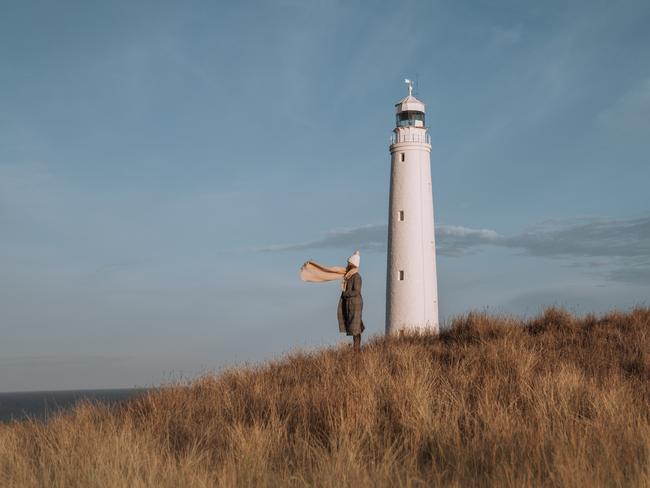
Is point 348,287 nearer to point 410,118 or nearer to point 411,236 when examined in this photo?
point 411,236

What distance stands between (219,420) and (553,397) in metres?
4.34

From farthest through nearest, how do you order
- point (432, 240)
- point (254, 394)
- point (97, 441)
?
point (432, 240)
point (254, 394)
point (97, 441)

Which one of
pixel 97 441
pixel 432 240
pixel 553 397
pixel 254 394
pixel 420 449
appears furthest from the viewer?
pixel 432 240

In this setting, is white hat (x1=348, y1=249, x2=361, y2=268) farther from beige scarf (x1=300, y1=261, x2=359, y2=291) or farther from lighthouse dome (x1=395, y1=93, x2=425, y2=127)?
lighthouse dome (x1=395, y1=93, x2=425, y2=127)

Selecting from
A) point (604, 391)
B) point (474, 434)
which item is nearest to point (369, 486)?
point (474, 434)

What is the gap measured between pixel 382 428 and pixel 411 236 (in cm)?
1912

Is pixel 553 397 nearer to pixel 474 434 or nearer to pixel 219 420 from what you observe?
pixel 474 434

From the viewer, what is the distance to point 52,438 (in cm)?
920

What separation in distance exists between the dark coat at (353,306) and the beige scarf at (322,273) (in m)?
0.14

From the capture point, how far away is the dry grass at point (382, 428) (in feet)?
20.3

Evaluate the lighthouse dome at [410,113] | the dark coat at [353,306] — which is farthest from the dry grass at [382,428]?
the lighthouse dome at [410,113]

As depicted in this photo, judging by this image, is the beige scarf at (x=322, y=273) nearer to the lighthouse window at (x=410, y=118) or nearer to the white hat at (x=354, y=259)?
the white hat at (x=354, y=259)

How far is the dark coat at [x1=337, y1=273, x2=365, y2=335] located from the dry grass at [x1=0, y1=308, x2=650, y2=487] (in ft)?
8.36

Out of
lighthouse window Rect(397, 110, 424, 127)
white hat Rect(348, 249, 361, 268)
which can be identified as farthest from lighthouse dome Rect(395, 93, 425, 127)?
white hat Rect(348, 249, 361, 268)
